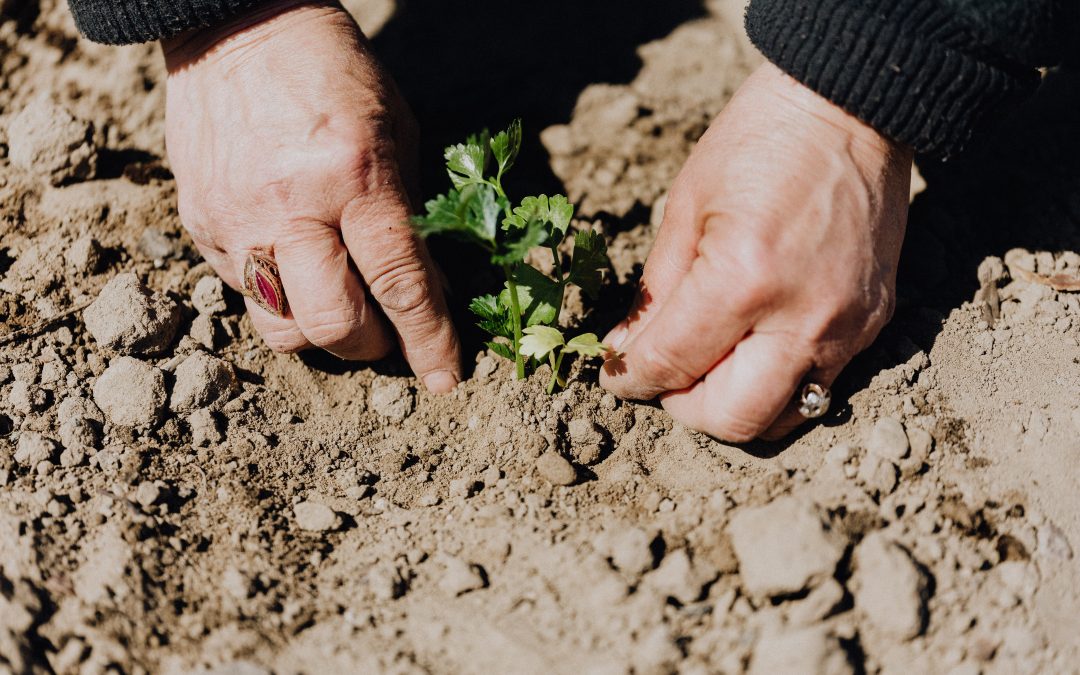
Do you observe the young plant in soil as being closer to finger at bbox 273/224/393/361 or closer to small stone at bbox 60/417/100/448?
finger at bbox 273/224/393/361

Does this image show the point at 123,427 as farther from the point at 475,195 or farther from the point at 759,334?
the point at 759,334

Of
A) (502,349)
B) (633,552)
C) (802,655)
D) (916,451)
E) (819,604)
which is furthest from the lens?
(502,349)

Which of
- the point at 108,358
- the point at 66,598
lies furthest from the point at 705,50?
the point at 66,598

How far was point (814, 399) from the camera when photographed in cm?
251

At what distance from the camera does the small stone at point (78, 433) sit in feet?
8.59

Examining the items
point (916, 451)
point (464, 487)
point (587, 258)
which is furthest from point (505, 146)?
point (916, 451)

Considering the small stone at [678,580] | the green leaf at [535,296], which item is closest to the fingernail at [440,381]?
the green leaf at [535,296]

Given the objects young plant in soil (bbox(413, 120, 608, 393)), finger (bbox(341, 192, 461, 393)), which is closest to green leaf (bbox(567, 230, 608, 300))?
young plant in soil (bbox(413, 120, 608, 393))

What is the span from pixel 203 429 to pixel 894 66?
8.30 feet

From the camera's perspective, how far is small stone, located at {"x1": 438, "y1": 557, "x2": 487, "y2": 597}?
228 cm

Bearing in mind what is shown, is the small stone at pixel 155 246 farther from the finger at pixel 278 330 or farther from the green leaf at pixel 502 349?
the green leaf at pixel 502 349

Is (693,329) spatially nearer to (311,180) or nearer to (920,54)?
(920,54)

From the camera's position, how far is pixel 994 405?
8.69ft

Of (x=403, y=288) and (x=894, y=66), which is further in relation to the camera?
(x=403, y=288)
